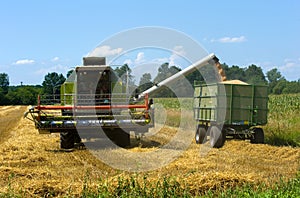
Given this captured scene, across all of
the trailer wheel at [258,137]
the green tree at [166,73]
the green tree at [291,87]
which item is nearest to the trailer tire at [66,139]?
the trailer wheel at [258,137]

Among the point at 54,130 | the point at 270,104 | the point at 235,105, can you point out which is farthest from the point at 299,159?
the point at 270,104

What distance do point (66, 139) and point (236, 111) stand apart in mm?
5797

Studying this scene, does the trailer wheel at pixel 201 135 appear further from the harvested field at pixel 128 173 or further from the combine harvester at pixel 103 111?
the harvested field at pixel 128 173

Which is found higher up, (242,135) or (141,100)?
(141,100)

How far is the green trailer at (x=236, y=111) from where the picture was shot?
1537 centimetres

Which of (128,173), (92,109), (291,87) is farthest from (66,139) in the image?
(291,87)

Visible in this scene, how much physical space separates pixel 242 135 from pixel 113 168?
714 cm

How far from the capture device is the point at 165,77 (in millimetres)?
21297

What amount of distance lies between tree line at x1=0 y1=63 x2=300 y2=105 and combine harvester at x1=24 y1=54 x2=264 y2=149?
0.71 metres

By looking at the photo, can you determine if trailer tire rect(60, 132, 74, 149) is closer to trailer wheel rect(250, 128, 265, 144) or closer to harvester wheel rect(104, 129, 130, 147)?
harvester wheel rect(104, 129, 130, 147)

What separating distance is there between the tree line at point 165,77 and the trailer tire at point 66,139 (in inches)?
98.2

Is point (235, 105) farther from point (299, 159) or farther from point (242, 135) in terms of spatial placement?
point (299, 159)

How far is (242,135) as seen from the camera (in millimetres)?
16109

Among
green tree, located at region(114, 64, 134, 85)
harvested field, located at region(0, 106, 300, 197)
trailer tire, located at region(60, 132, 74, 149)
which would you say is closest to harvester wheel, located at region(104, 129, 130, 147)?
harvested field, located at region(0, 106, 300, 197)
